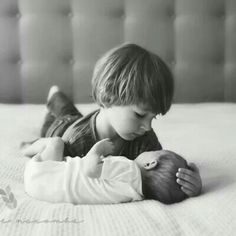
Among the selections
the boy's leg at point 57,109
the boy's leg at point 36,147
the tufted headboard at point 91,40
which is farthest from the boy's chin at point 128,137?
the tufted headboard at point 91,40

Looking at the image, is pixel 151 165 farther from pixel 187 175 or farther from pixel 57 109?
pixel 57 109

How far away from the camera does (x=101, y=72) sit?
23.4 inches

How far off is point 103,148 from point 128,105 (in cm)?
7

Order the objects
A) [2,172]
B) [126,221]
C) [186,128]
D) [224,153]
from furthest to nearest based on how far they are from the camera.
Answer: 1. [186,128]
2. [224,153]
3. [2,172]
4. [126,221]

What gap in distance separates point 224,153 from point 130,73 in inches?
12.8

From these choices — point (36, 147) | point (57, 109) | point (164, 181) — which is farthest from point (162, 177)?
point (57, 109)

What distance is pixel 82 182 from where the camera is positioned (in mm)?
574

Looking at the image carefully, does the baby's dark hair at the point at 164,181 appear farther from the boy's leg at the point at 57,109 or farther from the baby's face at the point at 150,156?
the boy's leg at the point at 57,109

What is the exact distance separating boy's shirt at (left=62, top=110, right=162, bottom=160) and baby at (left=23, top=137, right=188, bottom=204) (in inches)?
0.7

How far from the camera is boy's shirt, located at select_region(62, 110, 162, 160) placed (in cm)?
63

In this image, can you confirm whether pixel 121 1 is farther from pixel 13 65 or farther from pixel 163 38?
pixel 13 65

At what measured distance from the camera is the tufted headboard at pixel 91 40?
1.21 metres

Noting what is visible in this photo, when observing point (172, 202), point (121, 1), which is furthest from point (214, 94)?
point (172, 202)

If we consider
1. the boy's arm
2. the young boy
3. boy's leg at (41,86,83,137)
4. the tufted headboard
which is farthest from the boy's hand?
the tufted headboard
